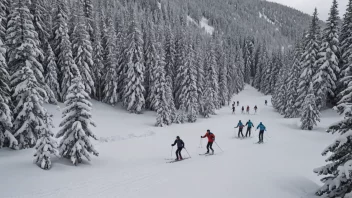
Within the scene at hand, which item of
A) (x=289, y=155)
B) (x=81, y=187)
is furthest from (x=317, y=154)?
(x=81, y=187)

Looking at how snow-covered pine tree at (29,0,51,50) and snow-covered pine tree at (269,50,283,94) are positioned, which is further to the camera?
snow-covered pine tree at (269,50,283,94)

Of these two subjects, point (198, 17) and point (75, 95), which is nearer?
point (75, 95)

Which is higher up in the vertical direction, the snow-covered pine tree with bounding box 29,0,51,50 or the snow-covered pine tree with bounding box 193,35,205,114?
the snow-covered pine tree with bounding box 29,0,51,50

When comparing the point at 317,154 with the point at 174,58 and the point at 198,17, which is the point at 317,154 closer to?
the point at 174,58

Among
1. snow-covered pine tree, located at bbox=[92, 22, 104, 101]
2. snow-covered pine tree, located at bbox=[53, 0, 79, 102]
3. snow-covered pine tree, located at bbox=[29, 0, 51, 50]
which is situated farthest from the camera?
snow-covered pine tree, located at bbox=[92, 22, 104, 101]

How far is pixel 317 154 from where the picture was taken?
18.3 meters

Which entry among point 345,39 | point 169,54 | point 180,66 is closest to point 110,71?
point 169,54

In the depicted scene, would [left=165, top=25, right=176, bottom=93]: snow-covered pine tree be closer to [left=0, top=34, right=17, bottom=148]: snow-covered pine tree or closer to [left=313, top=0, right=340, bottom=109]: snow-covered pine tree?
[left=313, top=0, right=340, bottom=109]: snow-covered pine tree

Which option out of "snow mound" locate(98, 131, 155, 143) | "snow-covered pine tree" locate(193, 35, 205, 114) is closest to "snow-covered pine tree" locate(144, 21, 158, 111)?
"snow-covered pine tree" locate(193, 35, 205, 114)

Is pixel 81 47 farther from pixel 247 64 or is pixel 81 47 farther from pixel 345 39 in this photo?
pixel 247 64

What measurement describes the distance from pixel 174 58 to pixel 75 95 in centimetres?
3740

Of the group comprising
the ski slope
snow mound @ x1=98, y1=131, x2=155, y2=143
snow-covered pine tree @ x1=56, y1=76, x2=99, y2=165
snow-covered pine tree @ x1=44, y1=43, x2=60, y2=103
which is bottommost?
snow mound @ x1=98, y1=131, x2=155, y2=143

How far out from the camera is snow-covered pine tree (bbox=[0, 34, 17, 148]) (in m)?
15.9

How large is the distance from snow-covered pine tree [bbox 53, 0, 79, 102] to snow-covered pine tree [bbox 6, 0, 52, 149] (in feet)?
48.0
